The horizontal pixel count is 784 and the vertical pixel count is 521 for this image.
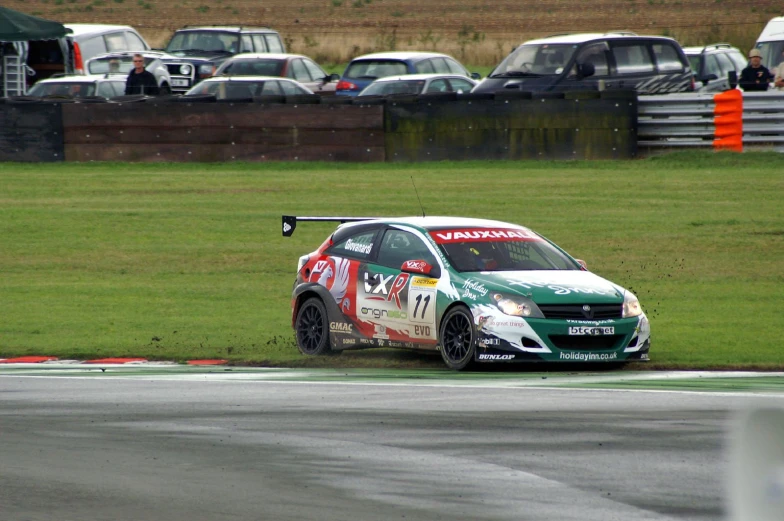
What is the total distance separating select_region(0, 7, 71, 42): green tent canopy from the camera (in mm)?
30516

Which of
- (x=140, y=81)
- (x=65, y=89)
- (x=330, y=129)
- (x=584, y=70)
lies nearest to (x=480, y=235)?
A: (x=330, y=129)

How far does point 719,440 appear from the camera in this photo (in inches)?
294

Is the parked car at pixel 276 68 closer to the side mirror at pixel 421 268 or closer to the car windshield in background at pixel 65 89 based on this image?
the car windshield in background at pixel 65 89

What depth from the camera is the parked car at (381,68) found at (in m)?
29.8

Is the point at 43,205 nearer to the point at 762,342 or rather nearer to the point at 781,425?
the point at 762,342

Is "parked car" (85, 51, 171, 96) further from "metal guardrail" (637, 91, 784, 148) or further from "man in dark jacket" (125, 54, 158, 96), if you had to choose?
"metal guardrail" (637, 91, 784, 148)

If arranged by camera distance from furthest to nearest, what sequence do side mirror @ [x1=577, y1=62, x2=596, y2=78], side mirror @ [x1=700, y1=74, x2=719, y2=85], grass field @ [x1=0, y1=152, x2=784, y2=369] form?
side mirror @ [x1=700, y1=74, x2=719, y2=85]
side mirror @ [x1=577, y1=62, x2=596, y2=78]
grass field @ [x1=0, y1=152, x2=784, y2=369]

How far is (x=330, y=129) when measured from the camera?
2391 cm

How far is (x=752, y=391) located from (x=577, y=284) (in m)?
2.23

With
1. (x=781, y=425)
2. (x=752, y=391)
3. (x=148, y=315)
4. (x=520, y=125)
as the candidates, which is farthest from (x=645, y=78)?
(x=781, y=425)

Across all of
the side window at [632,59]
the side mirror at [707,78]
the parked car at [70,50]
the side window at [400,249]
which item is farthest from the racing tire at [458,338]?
the parked car at [70,50]

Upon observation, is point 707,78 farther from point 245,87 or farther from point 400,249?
point 400,249

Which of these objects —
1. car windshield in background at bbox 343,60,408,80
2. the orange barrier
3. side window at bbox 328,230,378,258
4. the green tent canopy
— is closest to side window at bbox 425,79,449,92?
car windshield in background at bbox 343,60,408,80

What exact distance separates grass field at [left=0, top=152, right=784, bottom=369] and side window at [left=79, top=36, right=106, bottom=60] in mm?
9019
